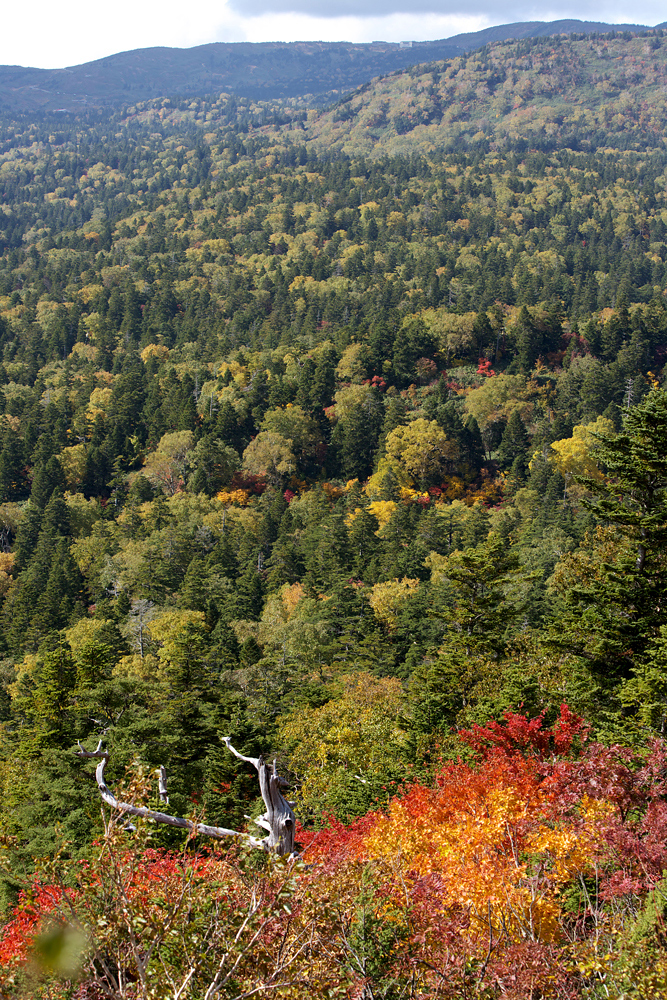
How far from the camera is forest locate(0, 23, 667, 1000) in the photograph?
13094 mm

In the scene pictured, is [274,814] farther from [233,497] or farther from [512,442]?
[512,442]

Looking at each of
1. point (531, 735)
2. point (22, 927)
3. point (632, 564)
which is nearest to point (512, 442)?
point (632, 564)

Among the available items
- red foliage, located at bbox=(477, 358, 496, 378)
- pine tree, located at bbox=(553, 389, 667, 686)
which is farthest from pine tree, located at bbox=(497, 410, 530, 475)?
pine tree, located at bbox=(553, 389, 667, 686)

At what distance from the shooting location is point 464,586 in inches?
1682

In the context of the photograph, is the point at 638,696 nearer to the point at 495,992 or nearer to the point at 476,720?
the point at 476,720

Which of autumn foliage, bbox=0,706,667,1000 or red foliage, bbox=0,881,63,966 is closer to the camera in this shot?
autumn foliage, bbox=0,706,667,1000

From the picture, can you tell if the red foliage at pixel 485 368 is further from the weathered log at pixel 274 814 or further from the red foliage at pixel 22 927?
the weathered log at pixel 274 814

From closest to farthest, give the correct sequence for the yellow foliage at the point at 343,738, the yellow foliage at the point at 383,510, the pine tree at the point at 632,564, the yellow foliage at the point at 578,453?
1. the pine tree at the point at 632,564
2. the yellow foliage at the point at 343,738
3. the yellow foliage at the point at 578,453
4. the yellow foliage at the point at 383,510

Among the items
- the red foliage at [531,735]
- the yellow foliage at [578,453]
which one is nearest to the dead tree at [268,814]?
the red foliage at [531,735]

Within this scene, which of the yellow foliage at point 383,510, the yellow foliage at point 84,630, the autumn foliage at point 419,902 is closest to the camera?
the autumn foliage at point 419,902

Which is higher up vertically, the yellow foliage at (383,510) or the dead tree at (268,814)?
the dead tree at (268,814)

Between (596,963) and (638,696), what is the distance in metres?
15.1

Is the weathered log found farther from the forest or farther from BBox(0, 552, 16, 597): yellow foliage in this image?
BBox(0, 552, 16, 597): yellow foliage

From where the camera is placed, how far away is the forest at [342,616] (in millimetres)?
13094
